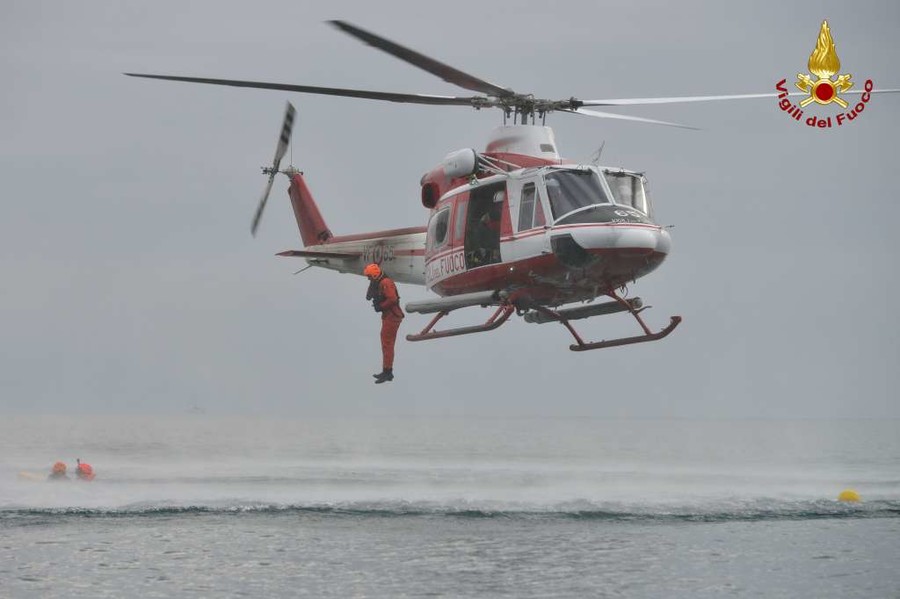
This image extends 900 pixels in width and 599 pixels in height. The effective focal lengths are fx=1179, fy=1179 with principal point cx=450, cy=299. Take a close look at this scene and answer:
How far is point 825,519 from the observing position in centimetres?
2725

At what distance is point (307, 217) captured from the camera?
2331cm

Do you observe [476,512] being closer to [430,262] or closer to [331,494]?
[331,494]

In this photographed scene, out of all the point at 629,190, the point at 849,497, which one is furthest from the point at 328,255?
the point at 849,497

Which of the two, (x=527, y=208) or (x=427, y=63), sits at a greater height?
(x=427, y=63)

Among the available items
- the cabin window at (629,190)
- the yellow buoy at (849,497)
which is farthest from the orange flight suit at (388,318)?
the yellow buoy at (849,497)

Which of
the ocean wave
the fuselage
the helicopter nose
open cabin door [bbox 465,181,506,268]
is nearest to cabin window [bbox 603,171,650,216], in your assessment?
the fuselage

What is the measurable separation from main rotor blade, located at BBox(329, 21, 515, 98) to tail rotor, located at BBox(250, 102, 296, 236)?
5721mm

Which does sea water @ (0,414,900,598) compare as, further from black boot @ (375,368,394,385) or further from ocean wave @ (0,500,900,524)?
black boot @ (375,368,394,385)

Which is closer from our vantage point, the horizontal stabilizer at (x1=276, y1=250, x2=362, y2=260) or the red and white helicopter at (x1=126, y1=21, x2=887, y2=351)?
the red and white helicopter at (x1=126, y1=21, x2=887, y2=351)

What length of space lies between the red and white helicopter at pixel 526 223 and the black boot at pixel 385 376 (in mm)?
711

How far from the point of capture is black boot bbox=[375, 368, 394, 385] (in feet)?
58.5

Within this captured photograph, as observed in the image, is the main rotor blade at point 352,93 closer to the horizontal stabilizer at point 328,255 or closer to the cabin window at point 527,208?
the cabin window at point 527,208

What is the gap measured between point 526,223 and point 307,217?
25.5 feet

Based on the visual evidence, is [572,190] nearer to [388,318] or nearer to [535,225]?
[535,225]
